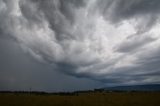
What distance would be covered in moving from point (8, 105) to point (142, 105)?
1024 inches

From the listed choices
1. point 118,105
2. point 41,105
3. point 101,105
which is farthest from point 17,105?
point 118,105

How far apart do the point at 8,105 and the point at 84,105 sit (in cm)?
1458

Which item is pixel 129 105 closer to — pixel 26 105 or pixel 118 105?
pixel 118 105

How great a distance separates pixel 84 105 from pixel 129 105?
9068 millimetres

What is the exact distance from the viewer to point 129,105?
42500 millimetres

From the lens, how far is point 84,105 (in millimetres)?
41938

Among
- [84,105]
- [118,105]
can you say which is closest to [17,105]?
[84,105]

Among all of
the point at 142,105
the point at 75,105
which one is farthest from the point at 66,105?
the point at 142,105

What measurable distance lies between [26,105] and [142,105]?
22.7 m

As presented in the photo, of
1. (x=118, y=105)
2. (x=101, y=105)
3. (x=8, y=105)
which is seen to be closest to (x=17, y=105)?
(x=8, y=105)

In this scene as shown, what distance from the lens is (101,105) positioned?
41.9m

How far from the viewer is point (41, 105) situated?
1640 inches

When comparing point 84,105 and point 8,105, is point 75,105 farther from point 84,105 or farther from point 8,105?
point 8,105

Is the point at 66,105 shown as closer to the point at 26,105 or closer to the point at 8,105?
the point at 26,105
